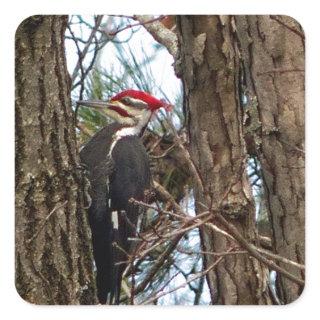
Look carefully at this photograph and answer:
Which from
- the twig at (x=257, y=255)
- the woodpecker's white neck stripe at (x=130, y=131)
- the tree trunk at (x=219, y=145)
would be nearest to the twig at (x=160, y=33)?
the tree trunk at (x=219, y=145)

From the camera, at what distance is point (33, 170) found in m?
1.38

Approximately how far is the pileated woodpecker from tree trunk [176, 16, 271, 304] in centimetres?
10

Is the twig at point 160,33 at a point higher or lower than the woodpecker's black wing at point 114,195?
higher

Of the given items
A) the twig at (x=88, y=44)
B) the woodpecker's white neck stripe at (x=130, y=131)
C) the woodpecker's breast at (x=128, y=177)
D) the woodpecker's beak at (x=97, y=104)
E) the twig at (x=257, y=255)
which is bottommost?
the twig at (x=257, y=255)

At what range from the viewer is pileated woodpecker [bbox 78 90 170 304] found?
1.51 metres

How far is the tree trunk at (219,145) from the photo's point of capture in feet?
5.01

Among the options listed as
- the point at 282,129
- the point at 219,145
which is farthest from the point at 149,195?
the point at 282,129

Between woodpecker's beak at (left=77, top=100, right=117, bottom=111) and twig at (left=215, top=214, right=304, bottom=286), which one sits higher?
woodpecker's beak at (left=77, top=100, right=117, bottom=111)

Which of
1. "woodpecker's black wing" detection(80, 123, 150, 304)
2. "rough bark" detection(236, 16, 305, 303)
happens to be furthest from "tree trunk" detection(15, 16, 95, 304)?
"rough bark" detection(236, 16, 305, 303)

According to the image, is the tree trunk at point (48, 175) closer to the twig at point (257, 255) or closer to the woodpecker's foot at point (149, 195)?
the woodpecker's foot at point (149, 195)

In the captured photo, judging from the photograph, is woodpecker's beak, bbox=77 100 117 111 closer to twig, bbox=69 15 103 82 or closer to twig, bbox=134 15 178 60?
twig, bbox=69 15 103 82

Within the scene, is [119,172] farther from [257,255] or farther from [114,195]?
[257,255]
